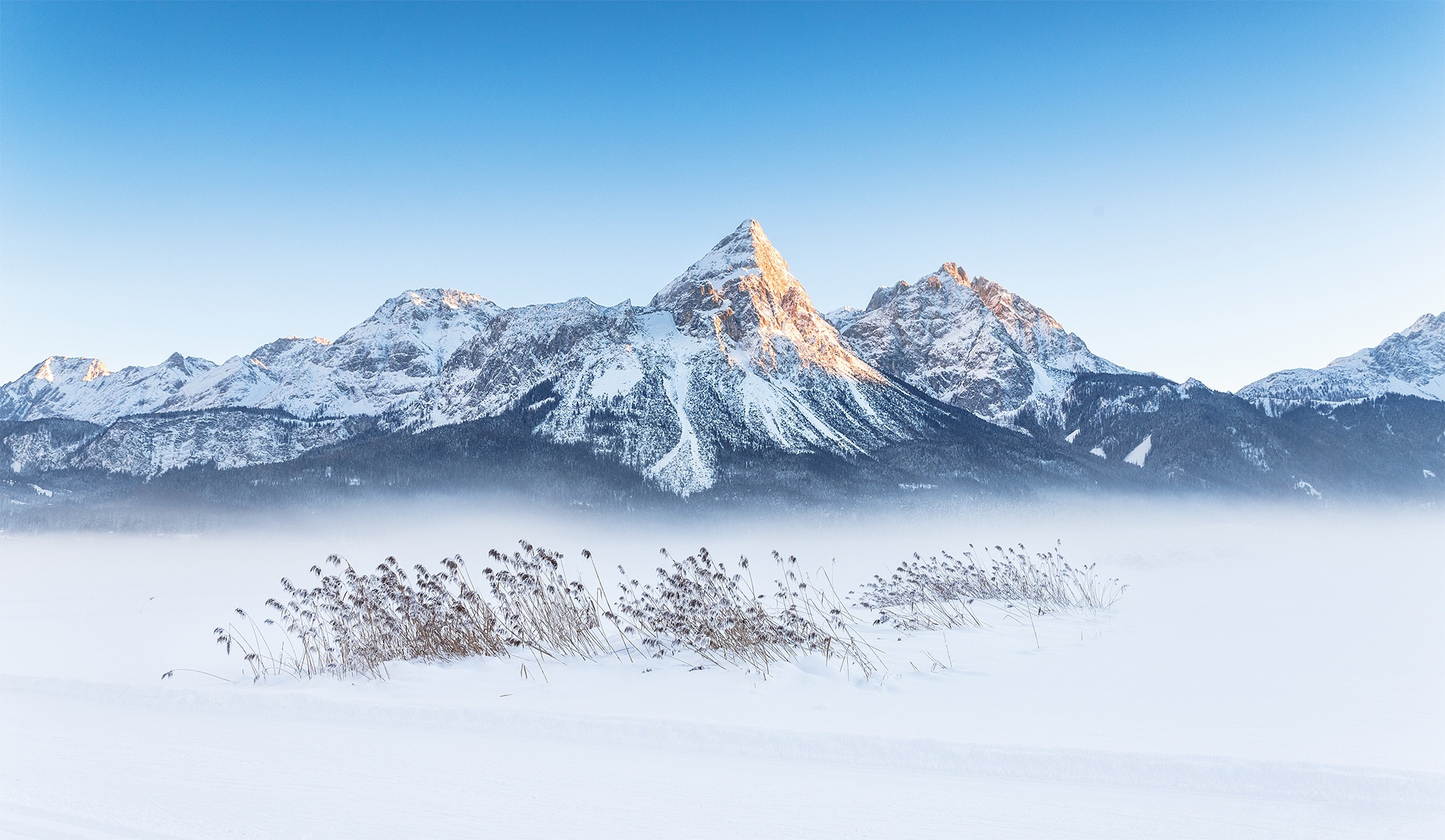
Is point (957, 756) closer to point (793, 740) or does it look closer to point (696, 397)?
point (793, 740)

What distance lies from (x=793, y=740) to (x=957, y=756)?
3.53ft

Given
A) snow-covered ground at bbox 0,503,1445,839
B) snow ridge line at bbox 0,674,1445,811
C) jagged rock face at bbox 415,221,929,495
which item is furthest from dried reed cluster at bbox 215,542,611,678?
jagged rock face at bbox 415,221,929,495

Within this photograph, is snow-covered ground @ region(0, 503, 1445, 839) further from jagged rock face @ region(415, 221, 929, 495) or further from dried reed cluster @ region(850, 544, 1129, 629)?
jagged rock face @ region(415, 221, 929, 495)

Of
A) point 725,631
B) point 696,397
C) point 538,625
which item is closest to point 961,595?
point 725,631

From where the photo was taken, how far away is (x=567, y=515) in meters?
119

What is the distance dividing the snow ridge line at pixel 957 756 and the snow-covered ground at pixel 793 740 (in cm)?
2

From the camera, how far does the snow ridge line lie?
3.99 m

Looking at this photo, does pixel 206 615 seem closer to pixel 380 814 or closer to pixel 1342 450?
pixel 380 814

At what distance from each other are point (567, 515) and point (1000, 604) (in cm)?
11075

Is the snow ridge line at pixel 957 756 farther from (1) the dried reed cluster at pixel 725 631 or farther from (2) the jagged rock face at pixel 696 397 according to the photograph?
(2) the jagged rock face at pixel 696 397

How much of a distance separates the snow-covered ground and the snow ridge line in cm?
2

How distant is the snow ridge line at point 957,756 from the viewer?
13.1 feet

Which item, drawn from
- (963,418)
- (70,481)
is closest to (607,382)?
Answer: (963,418)

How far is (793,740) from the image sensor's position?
4.98 m
